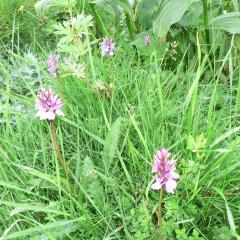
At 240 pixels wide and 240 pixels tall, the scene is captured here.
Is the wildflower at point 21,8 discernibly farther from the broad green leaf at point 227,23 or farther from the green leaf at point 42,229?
the green leaf at point 42,229

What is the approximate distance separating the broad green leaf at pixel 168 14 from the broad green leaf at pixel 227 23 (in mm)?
95

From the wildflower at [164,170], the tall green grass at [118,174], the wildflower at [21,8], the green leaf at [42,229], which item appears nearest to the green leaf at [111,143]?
the tall green grass at [118,174]

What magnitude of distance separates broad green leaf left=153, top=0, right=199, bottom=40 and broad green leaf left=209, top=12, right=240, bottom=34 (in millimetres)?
95

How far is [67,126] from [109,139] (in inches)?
9.8

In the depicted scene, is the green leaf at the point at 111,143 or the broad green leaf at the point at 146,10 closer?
the green leaf at the point at 111,143

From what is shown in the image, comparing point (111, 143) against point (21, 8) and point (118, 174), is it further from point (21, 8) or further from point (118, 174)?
point (21, 8)

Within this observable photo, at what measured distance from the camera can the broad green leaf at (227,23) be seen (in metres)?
1.38

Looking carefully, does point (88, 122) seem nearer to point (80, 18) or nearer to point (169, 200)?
point (80, 18)

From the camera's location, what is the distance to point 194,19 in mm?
1482

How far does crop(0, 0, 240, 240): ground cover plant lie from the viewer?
904 millimetres

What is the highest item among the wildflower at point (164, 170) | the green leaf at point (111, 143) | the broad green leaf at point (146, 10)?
the broad green leaf at point (146, 10)

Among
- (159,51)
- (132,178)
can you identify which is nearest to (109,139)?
(132,178)

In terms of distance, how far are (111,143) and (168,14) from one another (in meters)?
0.55

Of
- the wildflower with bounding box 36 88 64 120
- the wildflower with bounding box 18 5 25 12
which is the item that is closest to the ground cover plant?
the wildflower with bounding box 36 88 64 120
